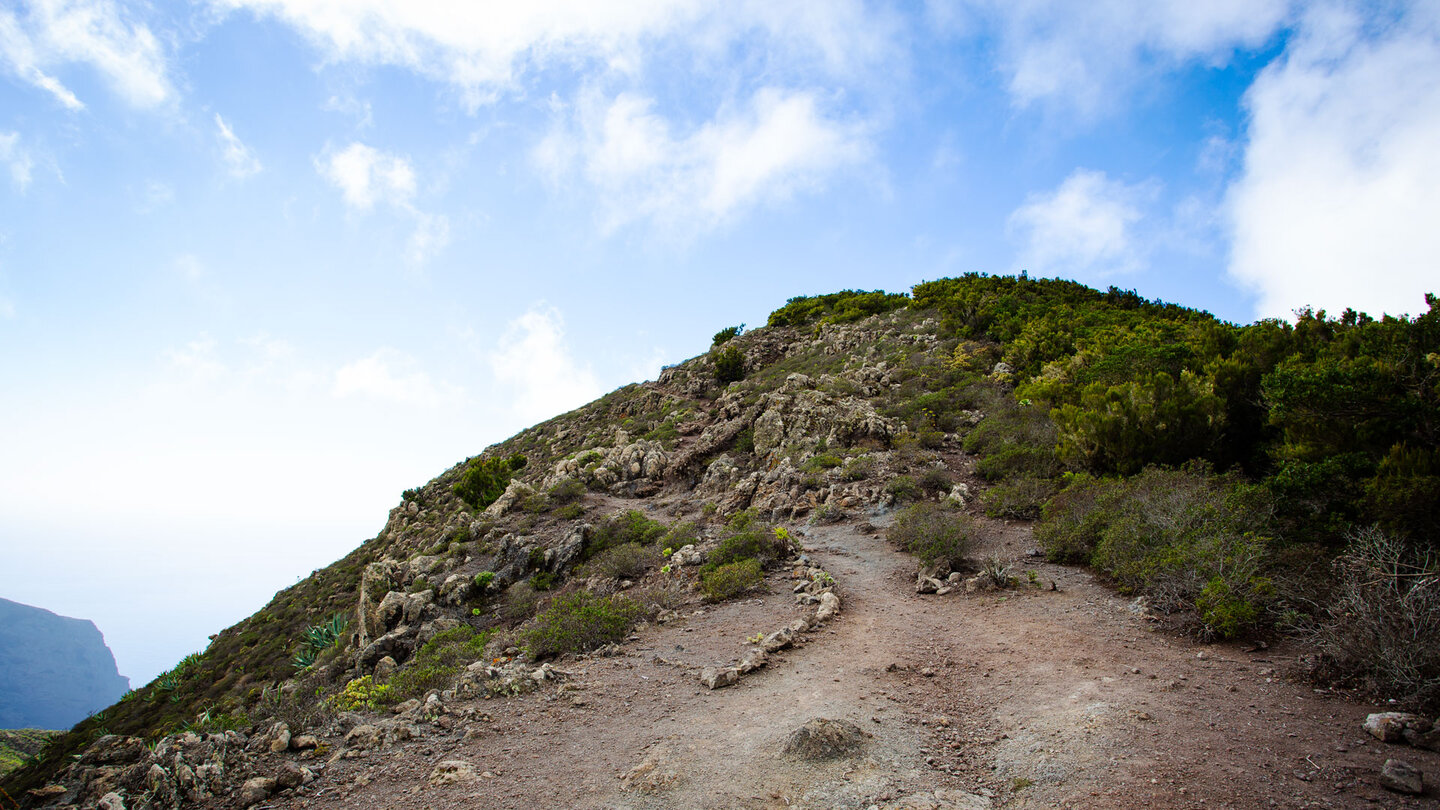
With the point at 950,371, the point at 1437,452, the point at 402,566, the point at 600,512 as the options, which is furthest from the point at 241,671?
the point at 1437,452

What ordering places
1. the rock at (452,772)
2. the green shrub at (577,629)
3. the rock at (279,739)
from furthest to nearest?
the green shrub at (577,629) → the rock at (279,739) → the rock at (452,772)

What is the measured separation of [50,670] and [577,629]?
519 ft

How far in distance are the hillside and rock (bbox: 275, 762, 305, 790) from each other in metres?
0.02

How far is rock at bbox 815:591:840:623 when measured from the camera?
790 cm

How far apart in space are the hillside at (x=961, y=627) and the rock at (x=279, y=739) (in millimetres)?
52

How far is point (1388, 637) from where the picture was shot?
4176 mm

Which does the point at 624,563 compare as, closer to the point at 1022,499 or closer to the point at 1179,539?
the point at 1022,499

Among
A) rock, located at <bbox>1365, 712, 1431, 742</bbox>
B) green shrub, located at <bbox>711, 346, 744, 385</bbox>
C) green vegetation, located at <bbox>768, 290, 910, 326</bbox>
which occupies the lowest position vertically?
rock, located at <bbox>1365, 712, 1431, 742</bbox>

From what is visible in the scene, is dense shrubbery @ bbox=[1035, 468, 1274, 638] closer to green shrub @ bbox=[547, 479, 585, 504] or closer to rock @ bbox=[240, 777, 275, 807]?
rock @ bbox=[240, 777, 275, 807]

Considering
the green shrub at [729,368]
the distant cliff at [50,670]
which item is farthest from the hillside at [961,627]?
the distant cliff at [50,670]

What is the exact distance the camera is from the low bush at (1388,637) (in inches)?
156

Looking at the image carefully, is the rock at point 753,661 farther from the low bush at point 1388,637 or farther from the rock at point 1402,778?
the low bush at point 1388,637

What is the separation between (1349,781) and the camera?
3348 mm

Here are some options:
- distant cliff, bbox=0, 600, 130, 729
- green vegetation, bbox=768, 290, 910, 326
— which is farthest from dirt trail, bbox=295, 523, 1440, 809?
distant cliff, bbox=0, 600, 130, 729
